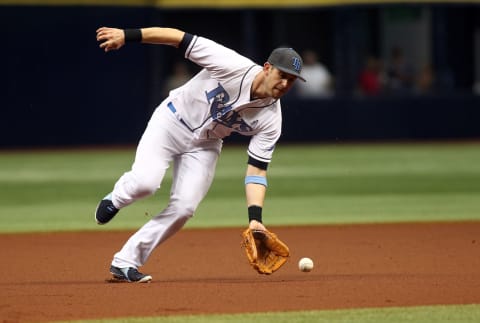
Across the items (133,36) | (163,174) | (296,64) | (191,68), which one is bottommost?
(191,68)

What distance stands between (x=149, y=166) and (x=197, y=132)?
0.40 m

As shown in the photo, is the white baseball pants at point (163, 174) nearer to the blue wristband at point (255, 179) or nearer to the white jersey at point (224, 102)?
the white jersey at point (224, 102)

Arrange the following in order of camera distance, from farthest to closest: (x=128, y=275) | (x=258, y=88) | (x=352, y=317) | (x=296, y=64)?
(x=128, y=275), (x=258, y=88), (x=296, y=64), (x=352, y=317)

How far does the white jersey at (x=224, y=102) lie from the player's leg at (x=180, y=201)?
6.4 inches

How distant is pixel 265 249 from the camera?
7801mm

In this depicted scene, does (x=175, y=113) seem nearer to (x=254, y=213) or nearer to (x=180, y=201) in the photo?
(x=180, y=201)

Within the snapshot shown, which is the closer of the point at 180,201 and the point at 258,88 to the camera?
the point at 258,88

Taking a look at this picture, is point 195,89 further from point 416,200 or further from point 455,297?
point 416,200

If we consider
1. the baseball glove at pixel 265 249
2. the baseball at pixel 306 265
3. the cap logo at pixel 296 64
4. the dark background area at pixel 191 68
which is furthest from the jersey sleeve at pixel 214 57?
the dark background area at pixel 191 68

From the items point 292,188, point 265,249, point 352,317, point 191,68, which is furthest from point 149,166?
point 191,68

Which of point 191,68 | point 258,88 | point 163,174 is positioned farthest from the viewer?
point 191,68

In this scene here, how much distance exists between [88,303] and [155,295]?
0.48m

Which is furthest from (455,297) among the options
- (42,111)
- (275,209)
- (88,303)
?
(42,111)

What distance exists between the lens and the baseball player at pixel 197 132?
750 centimetres
